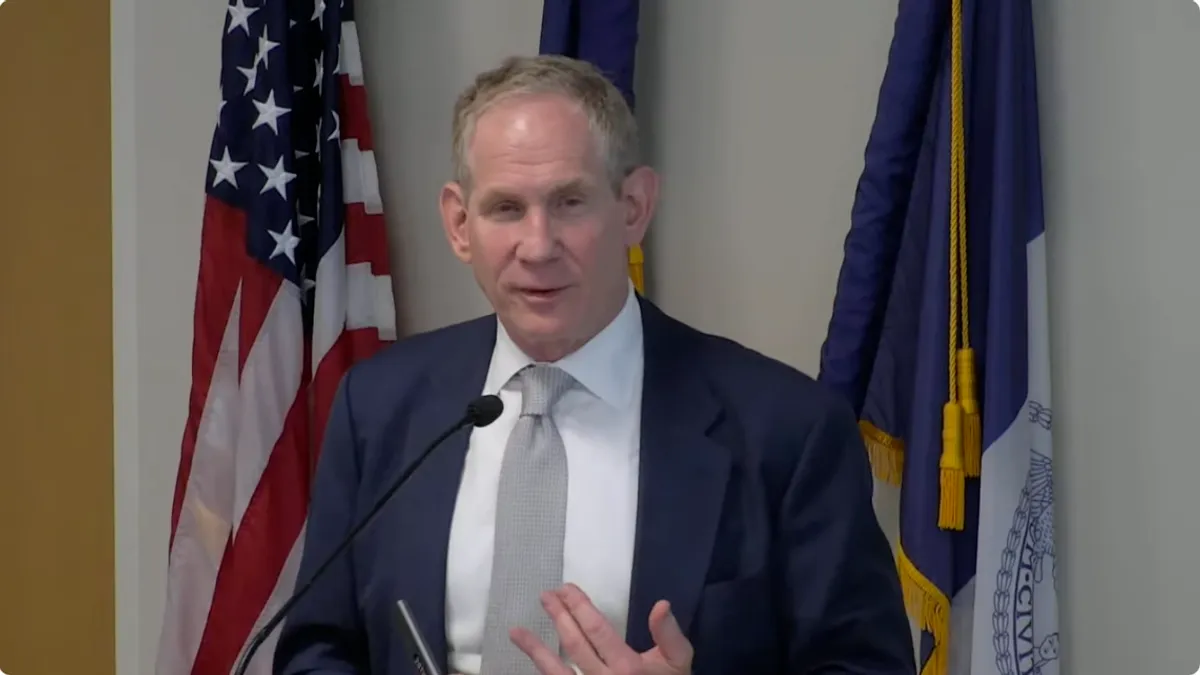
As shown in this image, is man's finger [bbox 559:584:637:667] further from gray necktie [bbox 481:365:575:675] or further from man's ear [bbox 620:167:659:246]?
man's ear [bbox 620:167:659:246]

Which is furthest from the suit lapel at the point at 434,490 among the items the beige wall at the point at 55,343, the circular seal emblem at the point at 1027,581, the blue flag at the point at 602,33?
the beige wall at the point at 55,343

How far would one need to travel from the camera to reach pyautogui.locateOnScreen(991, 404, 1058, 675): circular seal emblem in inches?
61.4

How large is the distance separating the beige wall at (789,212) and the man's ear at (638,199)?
550mm

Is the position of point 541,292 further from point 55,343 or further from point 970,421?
point 55,343

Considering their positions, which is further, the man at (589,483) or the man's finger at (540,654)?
the man at (589,483)

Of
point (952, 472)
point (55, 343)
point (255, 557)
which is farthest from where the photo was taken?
point (55, 343)

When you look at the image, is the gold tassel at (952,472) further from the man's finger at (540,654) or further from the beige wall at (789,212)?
the man's finger at (540,654)

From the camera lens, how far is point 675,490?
128 cm

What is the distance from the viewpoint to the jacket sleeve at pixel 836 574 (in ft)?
4.09

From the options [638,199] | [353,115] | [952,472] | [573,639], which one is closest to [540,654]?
[573,639]

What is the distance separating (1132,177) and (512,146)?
0.96 meters

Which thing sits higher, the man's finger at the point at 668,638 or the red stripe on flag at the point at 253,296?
the red stripe on flag at the point at 253,296

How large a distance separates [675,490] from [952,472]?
1.61 ft

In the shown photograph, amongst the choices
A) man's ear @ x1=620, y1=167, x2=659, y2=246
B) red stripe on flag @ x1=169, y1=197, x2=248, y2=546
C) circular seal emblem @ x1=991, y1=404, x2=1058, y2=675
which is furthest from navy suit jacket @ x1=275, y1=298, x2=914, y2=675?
red stripe on flag @ x1=169, y1=197, x2=248, y2=546
